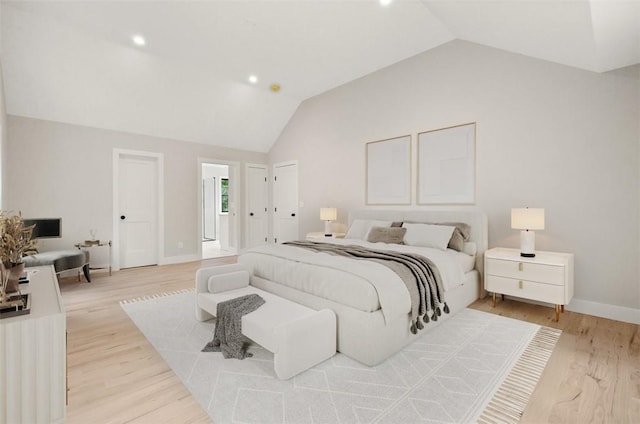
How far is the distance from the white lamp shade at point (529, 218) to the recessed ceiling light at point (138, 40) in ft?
16.1

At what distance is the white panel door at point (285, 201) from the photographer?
262 inches

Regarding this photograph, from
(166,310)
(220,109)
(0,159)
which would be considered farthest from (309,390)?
(220,109)

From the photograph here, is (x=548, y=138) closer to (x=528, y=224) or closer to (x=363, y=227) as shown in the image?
(x=528, y=224)

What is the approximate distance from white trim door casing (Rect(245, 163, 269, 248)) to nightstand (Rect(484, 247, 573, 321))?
5056 millimetres

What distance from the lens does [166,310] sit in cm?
330

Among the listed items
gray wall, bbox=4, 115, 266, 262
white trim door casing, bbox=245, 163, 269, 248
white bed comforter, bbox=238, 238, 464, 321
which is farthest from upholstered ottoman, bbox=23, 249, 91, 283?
white trim door casing, bbox=245, 163, 269, 248

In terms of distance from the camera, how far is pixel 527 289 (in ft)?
10.2

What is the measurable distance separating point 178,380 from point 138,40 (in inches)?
163

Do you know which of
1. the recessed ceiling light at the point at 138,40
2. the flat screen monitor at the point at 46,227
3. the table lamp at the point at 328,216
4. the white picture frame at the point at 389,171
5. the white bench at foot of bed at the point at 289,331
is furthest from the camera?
the table lamp at the point at 328,216

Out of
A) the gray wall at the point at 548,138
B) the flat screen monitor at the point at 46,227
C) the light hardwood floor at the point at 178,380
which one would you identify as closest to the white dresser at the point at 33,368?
the light hardwood floor at the point at 178,380

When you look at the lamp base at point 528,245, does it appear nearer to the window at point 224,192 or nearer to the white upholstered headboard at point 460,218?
the white upholstered headboard at point 460,218

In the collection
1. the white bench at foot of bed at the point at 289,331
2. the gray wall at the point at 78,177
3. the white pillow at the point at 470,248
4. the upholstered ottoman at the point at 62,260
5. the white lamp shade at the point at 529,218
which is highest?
the gray wall at the point at 78,177

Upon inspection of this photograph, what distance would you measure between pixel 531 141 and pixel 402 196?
1.76 m

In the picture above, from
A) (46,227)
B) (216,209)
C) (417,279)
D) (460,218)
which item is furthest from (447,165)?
(216,209)
